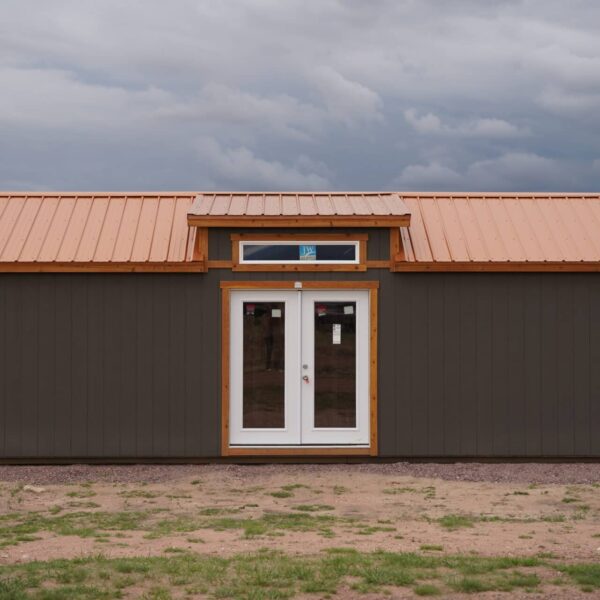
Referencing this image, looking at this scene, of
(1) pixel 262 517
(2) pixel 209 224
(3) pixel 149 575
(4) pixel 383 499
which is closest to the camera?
(3) pixel 149 575

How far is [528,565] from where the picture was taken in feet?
22.6

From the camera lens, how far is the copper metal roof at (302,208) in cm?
1206

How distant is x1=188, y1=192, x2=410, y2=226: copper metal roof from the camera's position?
39.6ft

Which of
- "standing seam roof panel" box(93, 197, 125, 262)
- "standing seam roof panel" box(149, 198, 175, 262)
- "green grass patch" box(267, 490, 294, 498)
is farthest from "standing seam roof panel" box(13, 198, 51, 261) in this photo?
"green grass patch" box(267, 490, 294, 498)

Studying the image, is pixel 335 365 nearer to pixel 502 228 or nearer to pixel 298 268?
pixel 298 268

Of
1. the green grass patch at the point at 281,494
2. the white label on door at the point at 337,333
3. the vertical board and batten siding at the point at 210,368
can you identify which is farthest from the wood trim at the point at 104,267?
the green grass patch at the point at 281,494

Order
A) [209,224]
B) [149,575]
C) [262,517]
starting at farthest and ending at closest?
1. [209,224]
2. [262,517]
3. [149,575]

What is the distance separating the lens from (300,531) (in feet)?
27.1

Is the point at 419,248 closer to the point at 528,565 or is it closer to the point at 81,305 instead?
the point at 81,305

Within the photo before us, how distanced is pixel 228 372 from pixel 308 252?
1948 millimetres

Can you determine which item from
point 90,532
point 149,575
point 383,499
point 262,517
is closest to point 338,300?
point 383,499

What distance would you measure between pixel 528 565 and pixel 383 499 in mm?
3298

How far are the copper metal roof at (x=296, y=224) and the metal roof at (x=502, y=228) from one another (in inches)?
0.6

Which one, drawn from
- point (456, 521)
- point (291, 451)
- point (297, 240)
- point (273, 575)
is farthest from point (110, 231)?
point (273, 575)
